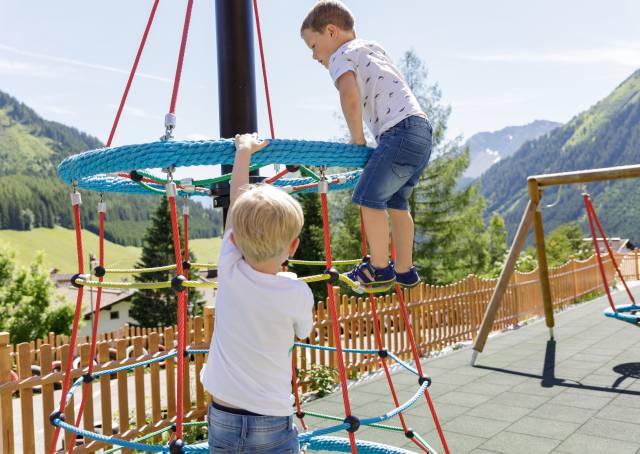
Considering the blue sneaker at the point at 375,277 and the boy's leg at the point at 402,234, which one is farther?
the boy's leg at the point at 402,234

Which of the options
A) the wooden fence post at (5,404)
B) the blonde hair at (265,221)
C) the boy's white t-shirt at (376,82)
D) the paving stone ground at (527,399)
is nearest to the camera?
the blonde hair at (265,221)

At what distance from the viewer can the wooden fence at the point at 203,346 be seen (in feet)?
15.0

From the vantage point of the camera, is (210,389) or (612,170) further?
(612,170)

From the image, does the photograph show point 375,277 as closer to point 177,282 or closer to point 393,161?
point 393,161

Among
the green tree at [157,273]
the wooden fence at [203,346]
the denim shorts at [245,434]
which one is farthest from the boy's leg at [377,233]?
the green tree at [157,273]

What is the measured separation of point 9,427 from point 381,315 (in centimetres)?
560

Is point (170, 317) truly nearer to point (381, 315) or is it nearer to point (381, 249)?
point (381, 315)

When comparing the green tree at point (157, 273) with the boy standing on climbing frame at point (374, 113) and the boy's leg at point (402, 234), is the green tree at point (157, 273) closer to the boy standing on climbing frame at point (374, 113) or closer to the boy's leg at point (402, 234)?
the boy's leg at point (402, 234)

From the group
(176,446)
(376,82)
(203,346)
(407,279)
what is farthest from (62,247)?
(176,446)

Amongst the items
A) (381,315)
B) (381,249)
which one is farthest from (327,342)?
(381,249)

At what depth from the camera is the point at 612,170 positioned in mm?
6430

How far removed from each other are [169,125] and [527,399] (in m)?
4.81

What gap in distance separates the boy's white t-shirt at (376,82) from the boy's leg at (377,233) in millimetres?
336

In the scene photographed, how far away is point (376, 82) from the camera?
8.21 ft
